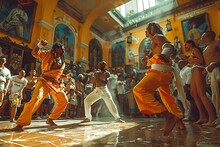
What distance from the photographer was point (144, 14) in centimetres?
1377

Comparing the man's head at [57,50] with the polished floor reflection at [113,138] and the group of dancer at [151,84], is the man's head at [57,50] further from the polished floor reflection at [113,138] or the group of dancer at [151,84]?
the polished floor reflection at [113,138]

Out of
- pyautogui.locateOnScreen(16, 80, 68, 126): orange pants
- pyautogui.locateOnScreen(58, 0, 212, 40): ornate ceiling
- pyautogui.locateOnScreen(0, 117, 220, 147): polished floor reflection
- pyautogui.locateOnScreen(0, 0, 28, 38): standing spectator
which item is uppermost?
pyautogui.locateOnScreen(58, 0, 212, 40): ornate ceiling

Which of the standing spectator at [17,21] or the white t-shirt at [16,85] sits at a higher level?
the standing spectator at [17,21]

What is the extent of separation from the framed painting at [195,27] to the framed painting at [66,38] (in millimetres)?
9159

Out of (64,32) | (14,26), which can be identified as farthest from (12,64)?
(64,32)

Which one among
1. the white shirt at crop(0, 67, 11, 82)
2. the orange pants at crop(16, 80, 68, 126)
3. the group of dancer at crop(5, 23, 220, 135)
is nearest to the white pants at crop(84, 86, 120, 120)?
the group of dancer at crop(5, 23, 220, 135)

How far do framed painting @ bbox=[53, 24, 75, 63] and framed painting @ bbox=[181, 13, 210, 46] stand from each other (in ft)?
30.1

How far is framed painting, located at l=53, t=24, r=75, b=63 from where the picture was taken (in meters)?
10.4

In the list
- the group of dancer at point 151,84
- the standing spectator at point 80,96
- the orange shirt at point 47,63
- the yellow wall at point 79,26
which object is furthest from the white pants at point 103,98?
the yellow wall at point 79,26

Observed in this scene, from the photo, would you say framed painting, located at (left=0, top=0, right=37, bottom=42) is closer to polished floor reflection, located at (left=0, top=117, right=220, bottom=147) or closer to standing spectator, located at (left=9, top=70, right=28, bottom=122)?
standing spectator, located at (left=9, top=70, right=28, bottom=122)

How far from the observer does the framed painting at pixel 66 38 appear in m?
10.4

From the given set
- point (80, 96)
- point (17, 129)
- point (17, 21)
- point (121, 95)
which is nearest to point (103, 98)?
point (17, 129)

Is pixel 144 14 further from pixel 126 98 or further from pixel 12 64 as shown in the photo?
pixel 12 64

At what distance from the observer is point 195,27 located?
10.8m
